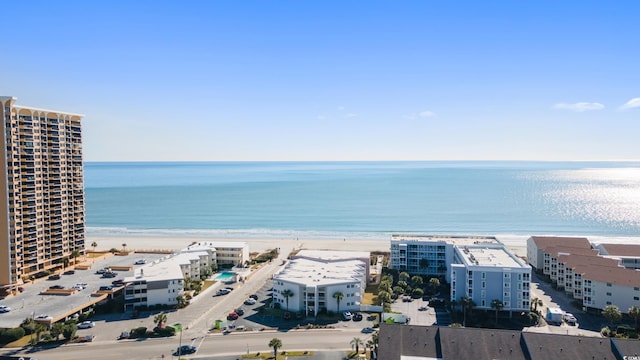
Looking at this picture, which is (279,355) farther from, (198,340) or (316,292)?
(316,292)

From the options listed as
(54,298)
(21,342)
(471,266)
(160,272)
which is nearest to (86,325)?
(21,342)

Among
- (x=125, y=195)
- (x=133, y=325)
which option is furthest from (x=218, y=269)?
(x=125, y=195)

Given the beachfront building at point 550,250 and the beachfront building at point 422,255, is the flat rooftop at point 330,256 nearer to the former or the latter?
the beachfront building at point 422,255

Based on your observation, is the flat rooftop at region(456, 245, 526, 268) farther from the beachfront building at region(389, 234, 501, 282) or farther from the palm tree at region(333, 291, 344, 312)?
the palm tree at region(333, 291, 344, 312)

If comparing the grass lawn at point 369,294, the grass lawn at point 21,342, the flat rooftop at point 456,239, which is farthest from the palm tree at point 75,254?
the flat rooftop at point 456,239

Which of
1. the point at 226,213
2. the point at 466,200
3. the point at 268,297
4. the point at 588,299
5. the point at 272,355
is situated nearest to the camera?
the point at 272,355

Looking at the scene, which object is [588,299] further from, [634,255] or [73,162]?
[73,162]
